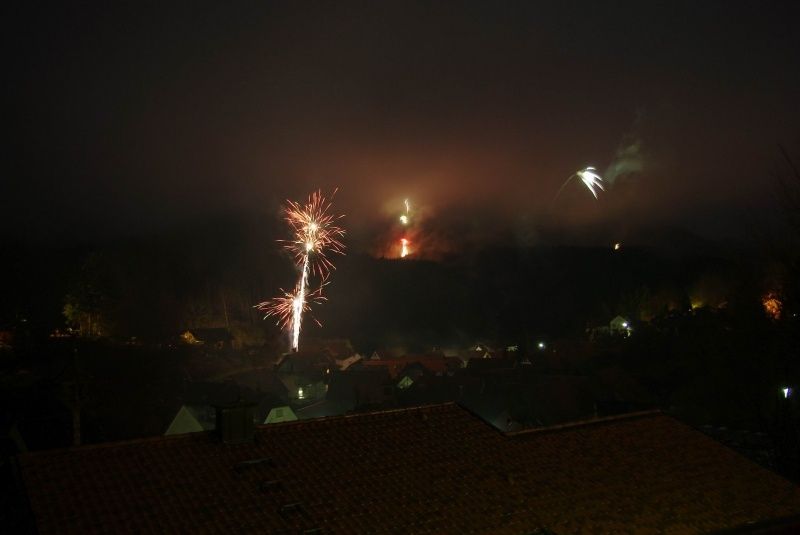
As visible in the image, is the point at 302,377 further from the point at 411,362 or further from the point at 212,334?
the point at 212,334

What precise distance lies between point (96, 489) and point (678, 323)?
186 feet

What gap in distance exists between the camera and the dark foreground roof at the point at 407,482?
1039cm

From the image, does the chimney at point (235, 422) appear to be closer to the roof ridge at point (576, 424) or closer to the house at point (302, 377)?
the roof ridge at point (576, 424)

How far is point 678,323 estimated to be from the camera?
192ft

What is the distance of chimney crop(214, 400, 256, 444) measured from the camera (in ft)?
40.5

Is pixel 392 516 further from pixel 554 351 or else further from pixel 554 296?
pixel 554 296

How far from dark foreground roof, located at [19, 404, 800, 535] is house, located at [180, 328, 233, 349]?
52094mm

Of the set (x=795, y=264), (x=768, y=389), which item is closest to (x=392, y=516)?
(x=795, y=264)

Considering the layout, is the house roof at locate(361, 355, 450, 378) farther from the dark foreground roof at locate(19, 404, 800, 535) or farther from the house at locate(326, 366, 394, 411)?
the dark foreground roof at locate(19, 404, 800, 535)

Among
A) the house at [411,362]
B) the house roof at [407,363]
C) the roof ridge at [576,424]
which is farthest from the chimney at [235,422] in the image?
the house at [411,362]

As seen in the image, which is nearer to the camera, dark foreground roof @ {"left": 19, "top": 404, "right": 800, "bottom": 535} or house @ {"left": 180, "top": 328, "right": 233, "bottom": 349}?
dark foreground roof @ {"left": 19, "top": 404, "right": 800, "bottom": 535}

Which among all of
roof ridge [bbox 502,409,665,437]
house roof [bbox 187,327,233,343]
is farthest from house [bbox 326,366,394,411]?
roof ridge [bbox 502,409,665,437]

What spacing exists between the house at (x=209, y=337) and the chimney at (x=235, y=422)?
52260 mm

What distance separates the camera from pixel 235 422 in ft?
40.9
